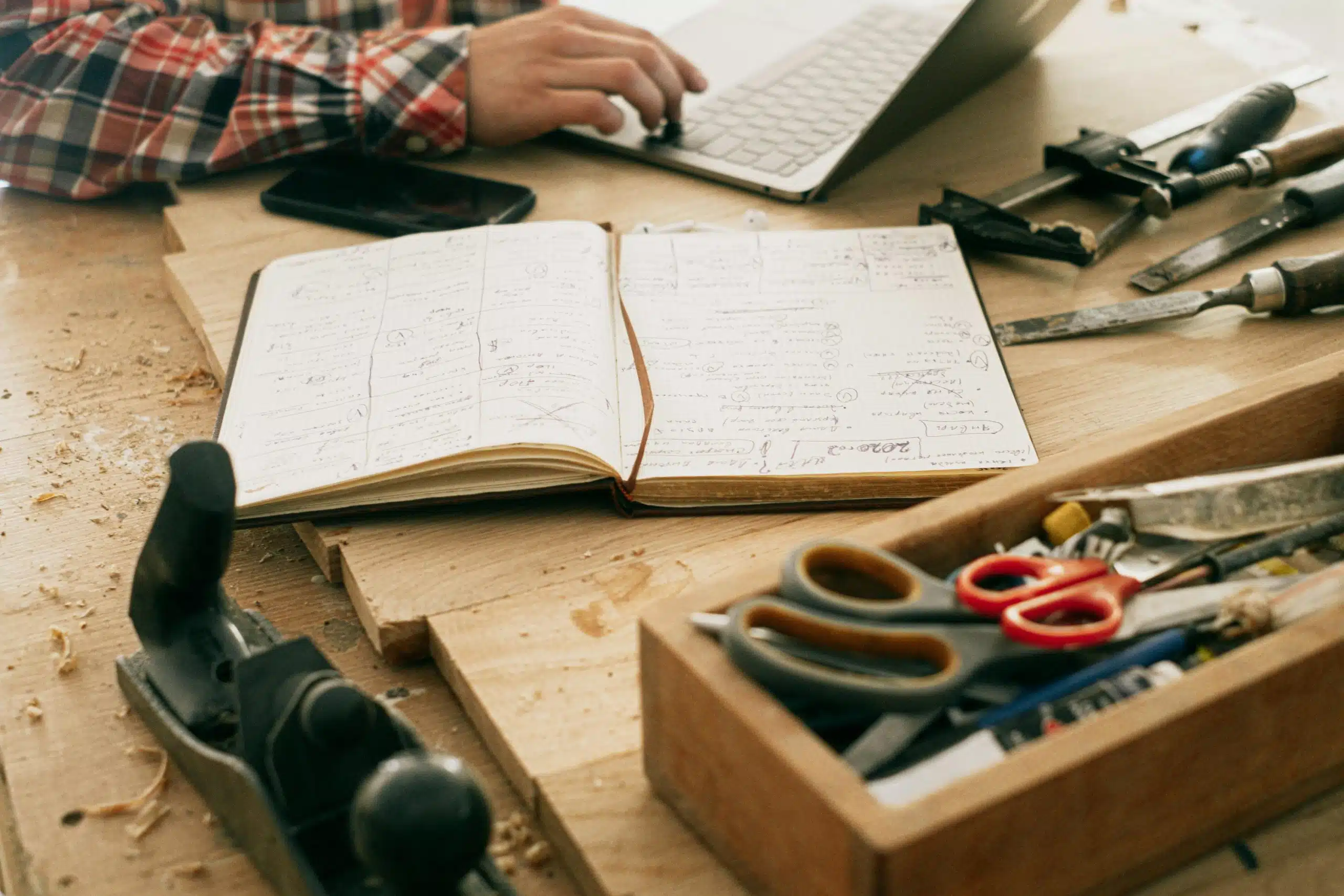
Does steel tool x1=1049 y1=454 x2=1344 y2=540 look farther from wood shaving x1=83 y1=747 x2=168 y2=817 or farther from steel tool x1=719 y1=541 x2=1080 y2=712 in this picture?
wood shaving x1=83 y1=747 x2=168 y2=817

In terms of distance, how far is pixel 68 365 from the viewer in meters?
0.92

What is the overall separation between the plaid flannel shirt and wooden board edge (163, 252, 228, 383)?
0.14 m

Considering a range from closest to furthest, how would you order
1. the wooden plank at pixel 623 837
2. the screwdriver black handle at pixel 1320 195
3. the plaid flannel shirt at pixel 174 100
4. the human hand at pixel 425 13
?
the wooden plank at pixel 623 837
the screwdriver black handle at pixel 1320 195
the plaid flannel shirt at pixel 174 100
the human hand at pixel 425 13

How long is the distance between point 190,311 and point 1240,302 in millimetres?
773

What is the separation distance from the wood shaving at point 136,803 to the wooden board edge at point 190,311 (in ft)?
1.04

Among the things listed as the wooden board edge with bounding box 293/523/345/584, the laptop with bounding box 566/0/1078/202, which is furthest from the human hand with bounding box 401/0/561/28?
the wooden board edge with bounding box 293/523/345/584

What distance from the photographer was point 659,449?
0.77m

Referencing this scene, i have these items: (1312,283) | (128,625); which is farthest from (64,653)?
(1312,283)

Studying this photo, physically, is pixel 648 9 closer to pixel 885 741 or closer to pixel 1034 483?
pixel 1034 483

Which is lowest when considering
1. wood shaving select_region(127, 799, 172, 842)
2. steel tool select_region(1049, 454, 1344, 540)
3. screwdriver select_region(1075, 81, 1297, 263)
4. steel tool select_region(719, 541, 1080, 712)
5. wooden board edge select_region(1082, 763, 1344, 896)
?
wood shaving select_region(127, 799, 172, 842)

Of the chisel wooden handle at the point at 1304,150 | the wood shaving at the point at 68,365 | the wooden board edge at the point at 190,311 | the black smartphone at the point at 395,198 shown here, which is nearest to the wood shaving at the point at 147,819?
the wooden board edge at the point at 190,311

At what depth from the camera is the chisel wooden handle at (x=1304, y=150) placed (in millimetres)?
1059

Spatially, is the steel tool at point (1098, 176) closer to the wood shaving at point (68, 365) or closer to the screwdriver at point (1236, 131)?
the screwdriver at point (1236, 131)

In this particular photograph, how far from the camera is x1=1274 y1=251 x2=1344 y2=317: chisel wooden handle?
896mm
